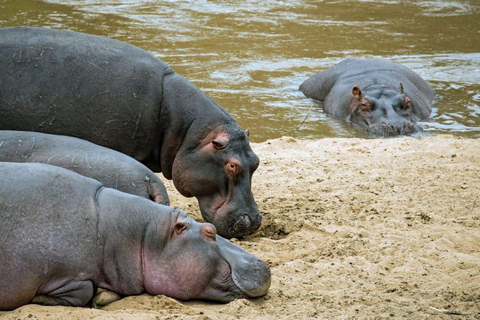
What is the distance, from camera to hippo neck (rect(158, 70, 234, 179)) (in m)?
5.58

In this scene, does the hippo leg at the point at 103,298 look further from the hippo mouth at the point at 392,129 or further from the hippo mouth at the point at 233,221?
the hippo mouth at the point at 392,129

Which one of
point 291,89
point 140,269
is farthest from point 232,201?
point 291,89

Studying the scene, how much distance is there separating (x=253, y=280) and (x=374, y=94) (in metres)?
6.67

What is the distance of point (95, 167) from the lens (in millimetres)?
4605

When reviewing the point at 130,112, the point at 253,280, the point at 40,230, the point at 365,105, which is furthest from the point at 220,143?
the point at 365,105

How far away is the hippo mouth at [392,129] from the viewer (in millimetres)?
9633

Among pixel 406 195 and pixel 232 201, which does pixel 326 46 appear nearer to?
pixel 406 195

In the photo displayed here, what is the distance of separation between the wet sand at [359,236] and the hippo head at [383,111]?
1.50 m

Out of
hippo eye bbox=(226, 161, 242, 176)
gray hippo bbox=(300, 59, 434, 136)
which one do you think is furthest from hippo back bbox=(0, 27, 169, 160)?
gray hippo bbox=(300, 59, 434, 136)

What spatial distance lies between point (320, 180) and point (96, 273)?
308 centimetres

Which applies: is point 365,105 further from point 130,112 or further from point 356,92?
Result: point 130,112

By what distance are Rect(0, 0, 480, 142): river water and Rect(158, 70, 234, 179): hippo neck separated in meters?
3.18

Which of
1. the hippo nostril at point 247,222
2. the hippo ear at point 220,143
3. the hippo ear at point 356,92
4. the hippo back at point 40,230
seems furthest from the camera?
the hippo ear at point 356,92

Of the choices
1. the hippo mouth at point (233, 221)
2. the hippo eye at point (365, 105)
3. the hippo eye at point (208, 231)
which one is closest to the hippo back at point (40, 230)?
the hippo eye at point (208, 231)
